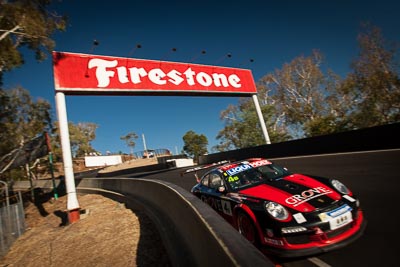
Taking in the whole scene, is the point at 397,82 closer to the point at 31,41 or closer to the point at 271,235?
the point at 271,235

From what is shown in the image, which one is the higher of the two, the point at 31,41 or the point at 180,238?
the point at 31,41

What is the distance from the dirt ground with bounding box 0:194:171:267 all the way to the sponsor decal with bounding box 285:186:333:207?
2.57m

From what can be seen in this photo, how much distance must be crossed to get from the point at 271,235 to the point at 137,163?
54.4 meters

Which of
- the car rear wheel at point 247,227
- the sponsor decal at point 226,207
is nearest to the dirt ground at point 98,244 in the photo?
the sponsor decal at point 226,207

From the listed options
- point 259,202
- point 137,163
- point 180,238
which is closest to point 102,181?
point 180,238

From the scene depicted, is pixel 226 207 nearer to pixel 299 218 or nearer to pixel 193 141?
pixel 299 218

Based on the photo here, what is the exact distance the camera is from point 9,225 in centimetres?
1078

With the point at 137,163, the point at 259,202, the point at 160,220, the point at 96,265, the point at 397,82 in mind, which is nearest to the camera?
the point at 259,202

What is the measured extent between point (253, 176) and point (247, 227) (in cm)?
124

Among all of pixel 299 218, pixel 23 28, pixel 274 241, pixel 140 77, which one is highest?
pixel 23 28

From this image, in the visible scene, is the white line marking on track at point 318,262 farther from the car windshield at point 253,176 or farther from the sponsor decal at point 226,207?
the car windshield at point 253,176

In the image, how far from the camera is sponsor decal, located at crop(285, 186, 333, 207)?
407 centimetres

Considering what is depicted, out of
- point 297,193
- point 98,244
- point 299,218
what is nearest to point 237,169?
point 297,193

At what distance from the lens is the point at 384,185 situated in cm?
641
